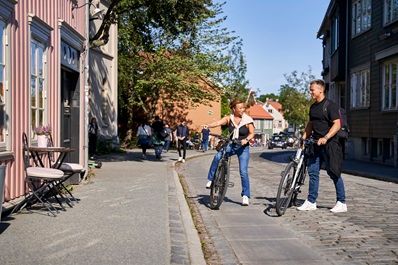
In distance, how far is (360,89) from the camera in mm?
25031

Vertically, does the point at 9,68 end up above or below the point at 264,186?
above

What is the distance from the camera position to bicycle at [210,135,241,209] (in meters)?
9.74

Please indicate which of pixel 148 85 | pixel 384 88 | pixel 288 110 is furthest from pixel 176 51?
pixel 288 110

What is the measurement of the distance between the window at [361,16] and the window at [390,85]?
2.73m

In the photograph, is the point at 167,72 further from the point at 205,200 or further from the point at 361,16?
the point at 205,200

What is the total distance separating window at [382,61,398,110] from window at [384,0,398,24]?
151 cm

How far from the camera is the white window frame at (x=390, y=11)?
20.5m

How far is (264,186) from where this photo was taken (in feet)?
46.3

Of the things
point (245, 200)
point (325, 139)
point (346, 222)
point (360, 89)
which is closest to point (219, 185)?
point (245, 200)

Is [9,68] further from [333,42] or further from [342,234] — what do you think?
[333,42]

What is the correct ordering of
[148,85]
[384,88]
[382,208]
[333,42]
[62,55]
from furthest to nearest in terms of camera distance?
[148,85]
[333,42]
[384,88]
[62,55]
[382,208]

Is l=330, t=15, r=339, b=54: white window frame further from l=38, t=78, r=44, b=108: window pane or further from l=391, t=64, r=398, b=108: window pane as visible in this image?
l=38, t=78, r=44, b=108: window pane

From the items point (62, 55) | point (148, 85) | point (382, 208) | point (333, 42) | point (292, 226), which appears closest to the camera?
point (292, 226)

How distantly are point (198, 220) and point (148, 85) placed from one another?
94.0 ft
